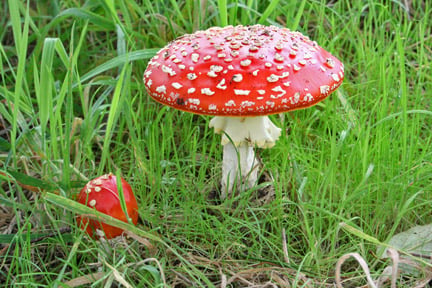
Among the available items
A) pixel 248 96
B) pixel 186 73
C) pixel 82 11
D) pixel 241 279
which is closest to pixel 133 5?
pixel 82 11

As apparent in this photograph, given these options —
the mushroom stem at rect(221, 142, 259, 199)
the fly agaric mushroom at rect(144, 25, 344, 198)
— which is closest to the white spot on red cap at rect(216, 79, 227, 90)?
the fly agaric mushroom at rect(144, 25, 344, 198)

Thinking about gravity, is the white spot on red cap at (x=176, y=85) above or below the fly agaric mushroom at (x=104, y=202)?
above

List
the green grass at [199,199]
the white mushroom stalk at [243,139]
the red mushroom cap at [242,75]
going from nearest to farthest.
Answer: the red mushroom cap at [242,75]
the green grass at [199,199]
the white mushroom stalk at [243,139]

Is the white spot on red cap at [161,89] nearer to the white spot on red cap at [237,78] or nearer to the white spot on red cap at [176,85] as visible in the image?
the white spot on red cap at [176,85]

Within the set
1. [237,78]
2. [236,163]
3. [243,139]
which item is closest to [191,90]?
[237,78]

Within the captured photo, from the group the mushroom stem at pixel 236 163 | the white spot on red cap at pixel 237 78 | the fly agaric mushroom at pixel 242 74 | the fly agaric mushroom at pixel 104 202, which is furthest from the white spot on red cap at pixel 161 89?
the mushroom stem at pixel 236 163

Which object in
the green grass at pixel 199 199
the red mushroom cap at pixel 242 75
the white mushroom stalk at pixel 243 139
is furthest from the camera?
the white mushroom stalk at pixel 243 139

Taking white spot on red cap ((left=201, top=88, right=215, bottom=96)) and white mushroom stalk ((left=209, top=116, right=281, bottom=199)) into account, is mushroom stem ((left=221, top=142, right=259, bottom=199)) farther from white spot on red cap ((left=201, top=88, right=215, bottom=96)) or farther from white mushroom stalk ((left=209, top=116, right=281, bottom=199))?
white spot on red cap ((left=201, top=88, right=215, bottom=96))
